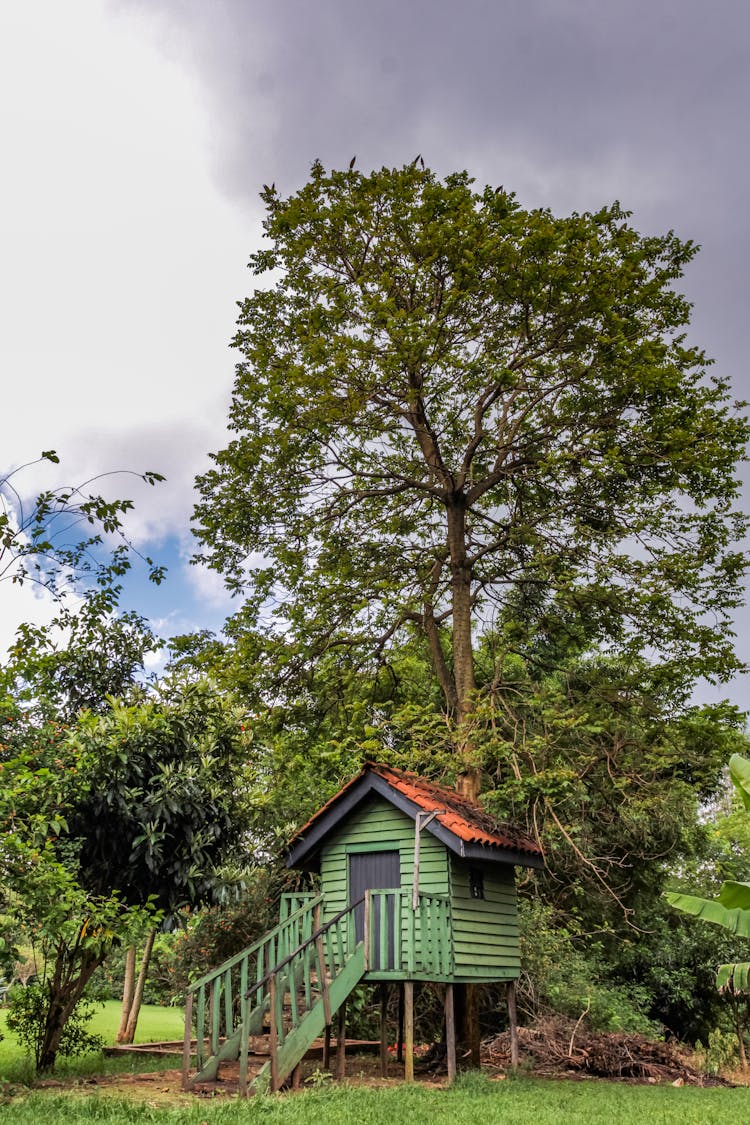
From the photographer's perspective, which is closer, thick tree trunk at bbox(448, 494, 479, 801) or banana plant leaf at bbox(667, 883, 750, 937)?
banana plant leaf at bbox(667, 883, 750, 937)

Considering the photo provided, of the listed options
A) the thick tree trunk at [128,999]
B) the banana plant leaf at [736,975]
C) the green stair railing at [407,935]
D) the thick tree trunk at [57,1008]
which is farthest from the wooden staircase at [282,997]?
the thick tree trunk at [128,999]

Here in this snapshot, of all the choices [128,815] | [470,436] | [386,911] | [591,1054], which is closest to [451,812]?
[386,911]

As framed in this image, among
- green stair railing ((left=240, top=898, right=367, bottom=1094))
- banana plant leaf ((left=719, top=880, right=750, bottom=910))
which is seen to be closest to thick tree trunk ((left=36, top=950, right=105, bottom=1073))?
green stair railing ((left=240, top=898, right=367, bottom=1094))

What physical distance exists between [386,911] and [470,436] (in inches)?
481

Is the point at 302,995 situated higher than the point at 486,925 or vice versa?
the point at 486,925

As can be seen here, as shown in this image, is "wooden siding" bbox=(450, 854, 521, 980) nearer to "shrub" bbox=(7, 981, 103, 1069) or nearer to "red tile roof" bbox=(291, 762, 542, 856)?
"red tile roof" bbox=(291, 762, 542, 856)

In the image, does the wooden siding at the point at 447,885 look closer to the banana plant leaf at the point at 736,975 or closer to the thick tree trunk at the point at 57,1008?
the banana plant leaf at the point at 736,975

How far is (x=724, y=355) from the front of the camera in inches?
793

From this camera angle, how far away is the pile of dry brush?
667 inches

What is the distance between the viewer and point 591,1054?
56.3 feet

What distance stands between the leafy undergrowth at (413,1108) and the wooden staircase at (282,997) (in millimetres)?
673

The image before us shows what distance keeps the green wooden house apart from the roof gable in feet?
0.08

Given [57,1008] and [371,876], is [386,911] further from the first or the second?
[57,1008]

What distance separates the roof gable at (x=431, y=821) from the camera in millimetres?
13730
